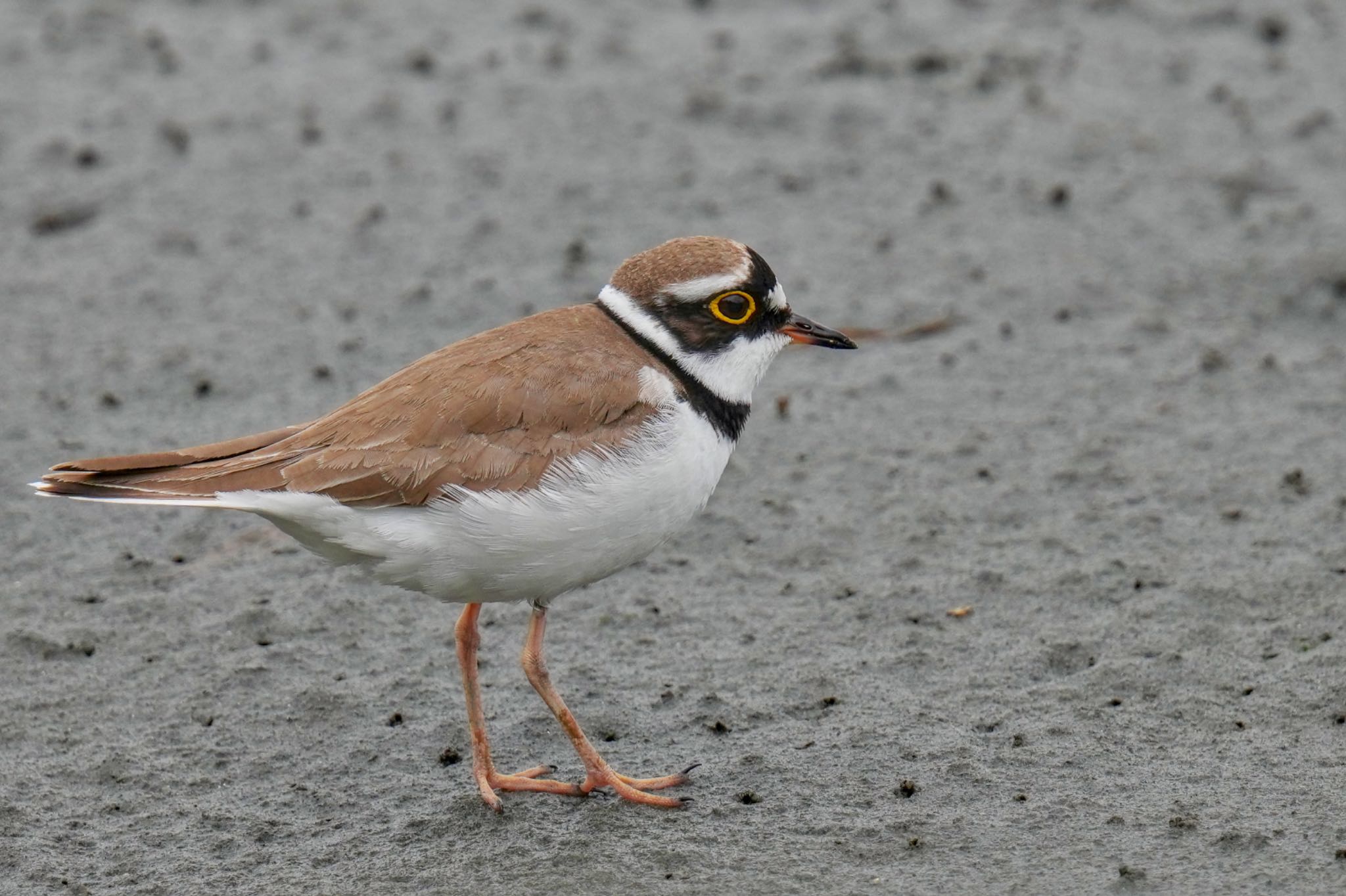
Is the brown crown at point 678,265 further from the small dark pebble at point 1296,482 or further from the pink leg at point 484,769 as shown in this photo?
the small dark pebble at point 1296,482

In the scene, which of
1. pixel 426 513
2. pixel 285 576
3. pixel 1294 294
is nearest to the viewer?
pixel 426 513

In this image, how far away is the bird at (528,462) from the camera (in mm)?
5695

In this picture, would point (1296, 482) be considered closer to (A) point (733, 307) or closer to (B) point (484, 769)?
(A) point (733, 307)

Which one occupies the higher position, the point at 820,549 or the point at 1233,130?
the point at 1233,130

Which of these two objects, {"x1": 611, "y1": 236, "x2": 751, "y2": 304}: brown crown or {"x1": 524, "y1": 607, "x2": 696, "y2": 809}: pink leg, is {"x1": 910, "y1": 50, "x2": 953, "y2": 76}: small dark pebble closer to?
{"x1": 611, "y1": 236, "x2": 751, "y2": 304}: brown crown

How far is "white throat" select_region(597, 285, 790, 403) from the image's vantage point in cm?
619

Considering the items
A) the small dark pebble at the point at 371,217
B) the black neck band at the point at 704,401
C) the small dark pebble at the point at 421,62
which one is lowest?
the black neck band at the point at 704,401

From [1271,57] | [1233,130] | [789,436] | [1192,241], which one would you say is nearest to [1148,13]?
[1271,57]

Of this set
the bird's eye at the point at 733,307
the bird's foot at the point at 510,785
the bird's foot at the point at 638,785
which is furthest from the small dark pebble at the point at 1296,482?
the bird's foot at the point at 510,785

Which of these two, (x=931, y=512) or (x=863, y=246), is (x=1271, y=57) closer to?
(x=863, y=246)

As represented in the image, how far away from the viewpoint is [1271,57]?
12.3 m

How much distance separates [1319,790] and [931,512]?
2.56m

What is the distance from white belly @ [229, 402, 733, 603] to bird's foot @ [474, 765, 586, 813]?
77cm

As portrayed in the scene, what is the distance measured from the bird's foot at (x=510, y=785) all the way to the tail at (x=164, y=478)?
1.33 m
